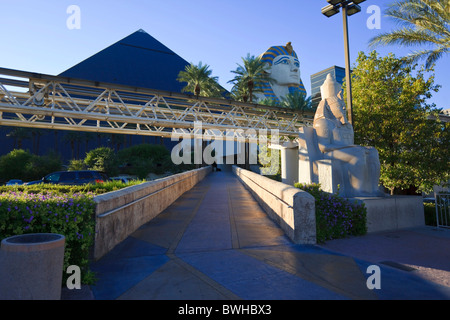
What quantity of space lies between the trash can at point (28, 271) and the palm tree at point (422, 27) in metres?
16.3

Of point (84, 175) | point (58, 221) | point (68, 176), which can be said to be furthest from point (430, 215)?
point (68, 176)

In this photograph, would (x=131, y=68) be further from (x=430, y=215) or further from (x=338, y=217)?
(x=338, y=217)

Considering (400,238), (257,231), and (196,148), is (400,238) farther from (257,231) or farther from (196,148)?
(196,148)

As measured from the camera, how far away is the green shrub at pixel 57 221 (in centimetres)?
346

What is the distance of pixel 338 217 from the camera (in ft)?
21.4

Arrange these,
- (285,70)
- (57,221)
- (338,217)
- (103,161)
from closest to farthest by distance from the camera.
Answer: (57,221) → (338,217) → (103,161) → (285,70)

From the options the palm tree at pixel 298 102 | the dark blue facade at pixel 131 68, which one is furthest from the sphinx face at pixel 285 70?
the palm tree at pixel 298 102

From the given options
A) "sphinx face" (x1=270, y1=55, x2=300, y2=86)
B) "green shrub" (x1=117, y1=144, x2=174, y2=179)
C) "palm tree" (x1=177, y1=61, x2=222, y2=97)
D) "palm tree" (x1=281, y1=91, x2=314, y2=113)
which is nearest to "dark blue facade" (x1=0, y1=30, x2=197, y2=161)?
"sphinx face" (x1=270, y1=55, x2=300, y2=86)

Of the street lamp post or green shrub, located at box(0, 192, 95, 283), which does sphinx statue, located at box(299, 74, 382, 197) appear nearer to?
the street lamp post

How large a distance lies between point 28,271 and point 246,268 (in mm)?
2722

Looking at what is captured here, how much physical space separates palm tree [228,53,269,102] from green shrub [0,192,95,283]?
1338 inches

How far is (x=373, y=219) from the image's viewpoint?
23.7ft

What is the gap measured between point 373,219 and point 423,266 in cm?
274

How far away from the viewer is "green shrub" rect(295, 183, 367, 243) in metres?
6.10
